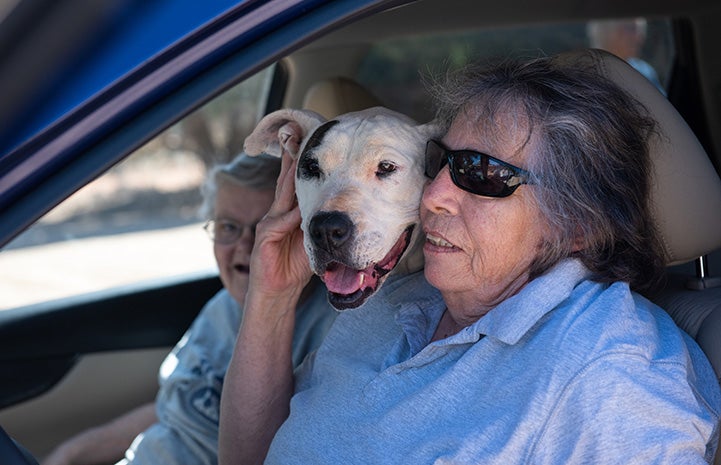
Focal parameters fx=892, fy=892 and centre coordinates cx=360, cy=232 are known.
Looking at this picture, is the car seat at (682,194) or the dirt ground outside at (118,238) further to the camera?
the dirt ground outside at (118,238)

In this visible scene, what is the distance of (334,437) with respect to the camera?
178cm

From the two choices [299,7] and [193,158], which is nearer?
[299,7]

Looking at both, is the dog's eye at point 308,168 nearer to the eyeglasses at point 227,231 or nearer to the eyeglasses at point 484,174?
the eyeglasses at point 484,174

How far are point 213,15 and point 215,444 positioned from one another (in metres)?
1.56

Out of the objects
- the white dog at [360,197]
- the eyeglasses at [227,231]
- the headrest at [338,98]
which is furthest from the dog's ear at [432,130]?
the eyeglasses at [227,231]

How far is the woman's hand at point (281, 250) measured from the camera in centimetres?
214

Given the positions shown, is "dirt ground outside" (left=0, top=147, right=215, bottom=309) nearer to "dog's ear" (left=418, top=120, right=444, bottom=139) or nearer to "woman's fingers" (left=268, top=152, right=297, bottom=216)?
"woman's fingers" (left=268, top=152, right=297, bottom=216)

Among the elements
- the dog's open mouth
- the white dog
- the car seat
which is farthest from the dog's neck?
the car seat

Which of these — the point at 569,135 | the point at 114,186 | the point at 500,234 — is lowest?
the point at 114,186

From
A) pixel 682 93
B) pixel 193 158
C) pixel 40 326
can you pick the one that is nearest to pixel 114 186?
pixel 193 158

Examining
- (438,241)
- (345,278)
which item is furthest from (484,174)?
(345,278)

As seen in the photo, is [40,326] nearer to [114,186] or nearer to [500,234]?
[500,234]

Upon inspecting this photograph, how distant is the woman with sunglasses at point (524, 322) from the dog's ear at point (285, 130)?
21cm

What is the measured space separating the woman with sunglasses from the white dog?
0.24 feet
